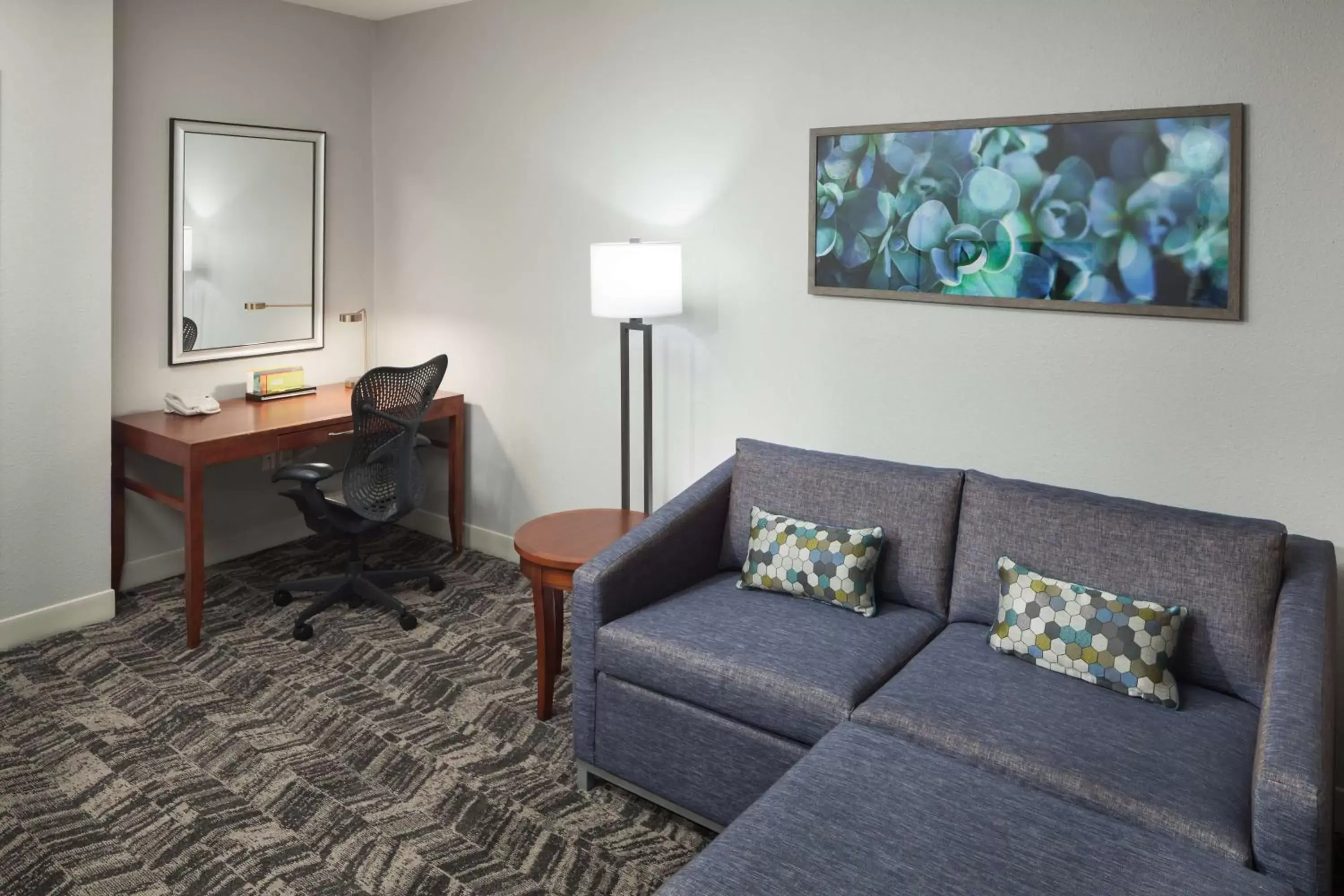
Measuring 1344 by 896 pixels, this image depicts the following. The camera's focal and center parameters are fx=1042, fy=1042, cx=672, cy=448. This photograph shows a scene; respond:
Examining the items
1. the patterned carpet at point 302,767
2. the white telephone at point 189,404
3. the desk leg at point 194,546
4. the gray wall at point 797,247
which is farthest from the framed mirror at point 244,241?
the patterned carpet at point 302,767

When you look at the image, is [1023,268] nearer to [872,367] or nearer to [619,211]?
[872,367]

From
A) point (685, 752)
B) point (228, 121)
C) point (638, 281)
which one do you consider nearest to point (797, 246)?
point (638, 281)

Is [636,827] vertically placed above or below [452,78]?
below

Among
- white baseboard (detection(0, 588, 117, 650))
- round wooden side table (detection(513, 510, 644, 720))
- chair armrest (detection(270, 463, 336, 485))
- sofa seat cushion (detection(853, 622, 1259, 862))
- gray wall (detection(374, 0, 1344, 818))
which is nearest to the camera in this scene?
sofa seat cushion (detection(853, 622, 1259, 862))

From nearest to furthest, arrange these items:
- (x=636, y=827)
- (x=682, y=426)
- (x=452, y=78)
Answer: (x=636, y=827)
(x=682, y=426)
(x=452, y=78)

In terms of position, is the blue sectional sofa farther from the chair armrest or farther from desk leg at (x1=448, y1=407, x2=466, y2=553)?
desk leg at (x1=448, y1=407, x2=466, y2=553)

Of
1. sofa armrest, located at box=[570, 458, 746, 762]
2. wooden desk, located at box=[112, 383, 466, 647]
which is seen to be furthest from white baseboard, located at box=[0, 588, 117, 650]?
sofa armrest, located at box=[570, 458, 746, 762]

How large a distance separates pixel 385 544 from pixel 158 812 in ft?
6.48

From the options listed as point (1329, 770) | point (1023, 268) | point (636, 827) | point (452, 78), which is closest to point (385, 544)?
point (452, 78)

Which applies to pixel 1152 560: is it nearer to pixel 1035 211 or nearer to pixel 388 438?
pixel 1035 211

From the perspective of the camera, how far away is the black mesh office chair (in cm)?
337

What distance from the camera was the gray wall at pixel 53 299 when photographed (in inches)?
123

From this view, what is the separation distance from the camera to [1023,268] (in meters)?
2.70

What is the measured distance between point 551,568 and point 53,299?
1.86 m
